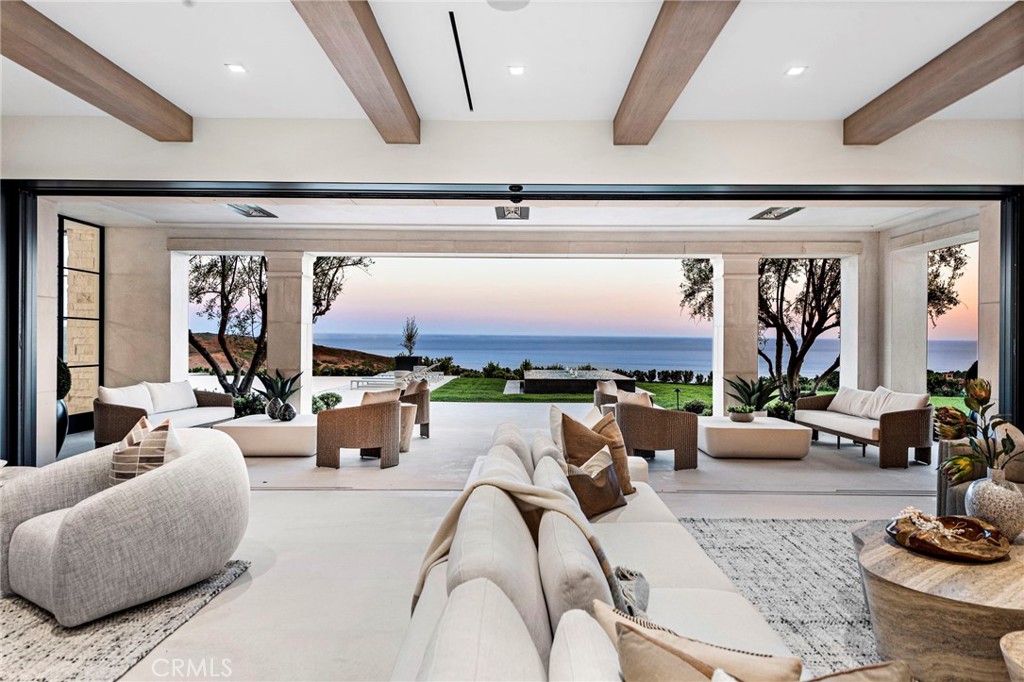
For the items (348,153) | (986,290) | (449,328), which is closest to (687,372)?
(449,328)

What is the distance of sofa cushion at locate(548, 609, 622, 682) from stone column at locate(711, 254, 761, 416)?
7281 mm

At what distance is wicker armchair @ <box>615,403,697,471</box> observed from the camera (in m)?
5.39

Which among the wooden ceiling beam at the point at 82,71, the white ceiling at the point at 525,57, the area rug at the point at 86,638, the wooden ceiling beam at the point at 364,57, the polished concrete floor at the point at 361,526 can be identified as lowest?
the polished concrete floor at the point at 361,526

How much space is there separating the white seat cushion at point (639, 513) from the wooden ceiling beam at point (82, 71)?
3769 millimetres

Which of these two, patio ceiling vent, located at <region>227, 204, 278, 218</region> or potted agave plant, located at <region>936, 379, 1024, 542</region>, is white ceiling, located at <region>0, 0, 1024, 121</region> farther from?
patio ceiling vent, located at <region>227, 204, 278, 218</region>

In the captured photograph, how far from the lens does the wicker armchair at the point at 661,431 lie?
5.39 meters

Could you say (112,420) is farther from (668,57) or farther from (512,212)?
(668,57)

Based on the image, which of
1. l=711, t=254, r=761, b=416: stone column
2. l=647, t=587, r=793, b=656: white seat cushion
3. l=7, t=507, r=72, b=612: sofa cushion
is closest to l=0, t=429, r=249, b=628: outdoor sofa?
l=7, t=507, r=72, b=612: sofa cushion

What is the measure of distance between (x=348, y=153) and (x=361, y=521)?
2.75 meters

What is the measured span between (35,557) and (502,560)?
234cm

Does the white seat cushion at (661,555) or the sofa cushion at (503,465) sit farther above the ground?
the sofa cushion at (503,465)

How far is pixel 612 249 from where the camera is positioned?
766 centimetres

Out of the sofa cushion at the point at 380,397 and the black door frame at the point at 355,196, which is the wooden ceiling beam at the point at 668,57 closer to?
the black door frame at the point at 355,196

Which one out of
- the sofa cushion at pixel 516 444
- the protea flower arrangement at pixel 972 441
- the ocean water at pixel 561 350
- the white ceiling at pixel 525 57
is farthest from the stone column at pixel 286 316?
the ocean water at pixel 561 350
